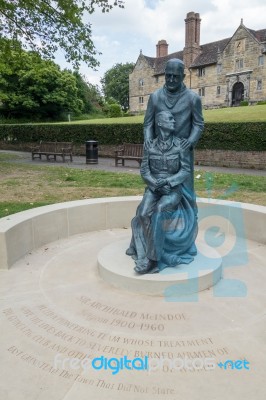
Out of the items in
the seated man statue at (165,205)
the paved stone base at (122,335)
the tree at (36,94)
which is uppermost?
the tree at (36,94)

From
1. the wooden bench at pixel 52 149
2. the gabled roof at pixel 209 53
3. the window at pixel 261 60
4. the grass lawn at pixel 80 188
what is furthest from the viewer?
the gabled roof at pixel 209 53

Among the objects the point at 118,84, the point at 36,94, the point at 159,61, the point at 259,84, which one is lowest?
the point at 36,94

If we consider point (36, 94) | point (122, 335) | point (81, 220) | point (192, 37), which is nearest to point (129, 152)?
point (81, 220)

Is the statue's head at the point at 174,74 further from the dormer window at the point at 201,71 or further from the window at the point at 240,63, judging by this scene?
the dormer window at the point at 201,71

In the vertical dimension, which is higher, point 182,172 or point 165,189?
point 182,172

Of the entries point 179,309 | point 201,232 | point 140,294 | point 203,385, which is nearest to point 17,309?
point 140,294

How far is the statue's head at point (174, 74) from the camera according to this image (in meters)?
4.07

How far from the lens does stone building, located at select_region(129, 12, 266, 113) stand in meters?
43.4

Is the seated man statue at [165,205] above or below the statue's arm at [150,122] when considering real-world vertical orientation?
below

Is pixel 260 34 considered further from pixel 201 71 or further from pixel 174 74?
pixel 174 74

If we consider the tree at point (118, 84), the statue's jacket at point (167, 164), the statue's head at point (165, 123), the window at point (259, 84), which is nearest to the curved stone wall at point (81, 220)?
the statue's jacket at point (167, 164)

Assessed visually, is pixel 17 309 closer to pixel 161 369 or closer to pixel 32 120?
pixel 161 369

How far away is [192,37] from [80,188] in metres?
48.3

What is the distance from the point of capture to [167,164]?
164 inches
